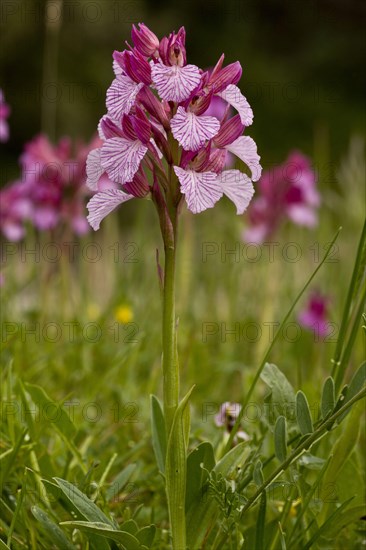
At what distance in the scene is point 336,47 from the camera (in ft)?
35.0

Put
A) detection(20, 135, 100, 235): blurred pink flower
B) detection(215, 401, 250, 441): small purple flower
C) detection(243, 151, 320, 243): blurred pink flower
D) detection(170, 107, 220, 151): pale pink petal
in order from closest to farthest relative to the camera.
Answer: detection(170, 107, 220, 151): pale pink petal < detection(215, 401, 250, 441): small purple flower < detection(20, 135, 100, 235): blurred pink flower < detection(243, 151, 320, 243): blurred pink flower

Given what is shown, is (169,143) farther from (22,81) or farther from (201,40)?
(201,40)

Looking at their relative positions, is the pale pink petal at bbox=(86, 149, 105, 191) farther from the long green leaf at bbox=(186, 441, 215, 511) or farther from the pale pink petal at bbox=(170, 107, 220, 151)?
the long green leaf at bbox=(186, 441, 215, 511)

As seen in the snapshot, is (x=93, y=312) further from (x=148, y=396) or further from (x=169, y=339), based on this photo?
(x=169, y=339)

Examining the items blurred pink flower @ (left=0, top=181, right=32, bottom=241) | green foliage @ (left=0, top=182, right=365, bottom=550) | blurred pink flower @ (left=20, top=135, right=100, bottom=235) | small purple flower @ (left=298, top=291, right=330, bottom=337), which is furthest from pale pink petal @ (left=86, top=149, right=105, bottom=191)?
small purple flower @ (left=298, top=291, right=330, bottom=337)

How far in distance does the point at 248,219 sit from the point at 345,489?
1116 mm

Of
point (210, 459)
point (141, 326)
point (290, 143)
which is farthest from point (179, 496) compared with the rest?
point (290, 143)

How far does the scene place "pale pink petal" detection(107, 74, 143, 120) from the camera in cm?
67

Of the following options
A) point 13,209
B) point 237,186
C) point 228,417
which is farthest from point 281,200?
point 237,186

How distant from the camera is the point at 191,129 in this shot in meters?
0.66

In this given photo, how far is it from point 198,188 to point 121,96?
10cm

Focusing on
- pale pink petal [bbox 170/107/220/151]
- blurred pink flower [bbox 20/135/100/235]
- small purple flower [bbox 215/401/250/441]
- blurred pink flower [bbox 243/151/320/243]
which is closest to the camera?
pale pink petal [bbox 170/107/220/151]

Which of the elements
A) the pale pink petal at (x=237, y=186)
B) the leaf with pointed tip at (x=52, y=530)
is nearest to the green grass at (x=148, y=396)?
the leaf with pointed tip at (x=52, y=530)

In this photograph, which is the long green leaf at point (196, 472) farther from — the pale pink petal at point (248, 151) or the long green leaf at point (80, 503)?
the pale pink petal at point (248, 151)
